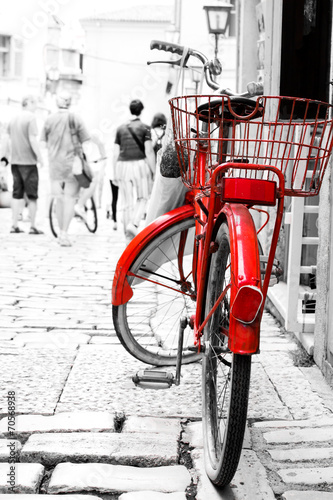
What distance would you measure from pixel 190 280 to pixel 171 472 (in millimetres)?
1393

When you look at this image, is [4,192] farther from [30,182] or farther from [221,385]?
[221,385]

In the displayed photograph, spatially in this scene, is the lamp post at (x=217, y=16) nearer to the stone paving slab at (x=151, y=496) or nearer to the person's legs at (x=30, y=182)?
the person's legs at (x=30, y=182)

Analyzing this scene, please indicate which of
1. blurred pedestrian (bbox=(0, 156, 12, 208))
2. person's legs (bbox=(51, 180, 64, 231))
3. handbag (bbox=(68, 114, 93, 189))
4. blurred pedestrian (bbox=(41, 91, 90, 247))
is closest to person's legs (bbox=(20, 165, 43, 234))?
person's legs (bbox=(51, 180, 64, 231))

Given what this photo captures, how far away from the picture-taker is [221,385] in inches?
122

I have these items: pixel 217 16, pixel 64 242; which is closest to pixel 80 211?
pixel 64 242

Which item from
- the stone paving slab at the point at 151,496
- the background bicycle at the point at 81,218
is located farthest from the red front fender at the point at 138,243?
the background bicycle at the point at 81,218

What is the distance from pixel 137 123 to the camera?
10352mm

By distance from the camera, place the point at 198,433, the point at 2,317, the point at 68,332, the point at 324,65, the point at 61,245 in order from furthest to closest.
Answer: the point at 61,245
the point at 2,317
the point at 68,332
the point at 324,65
the point at 198,433

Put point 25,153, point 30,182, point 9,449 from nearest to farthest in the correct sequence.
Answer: point 9,449, point 25,153, point 30,182

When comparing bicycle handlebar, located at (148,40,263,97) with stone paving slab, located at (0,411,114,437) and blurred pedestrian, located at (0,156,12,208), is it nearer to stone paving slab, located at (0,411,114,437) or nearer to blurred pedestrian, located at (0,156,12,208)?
stone paving slab, located at (0,411,114,437)

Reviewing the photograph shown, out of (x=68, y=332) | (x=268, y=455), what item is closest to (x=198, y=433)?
(x=268, y=455)

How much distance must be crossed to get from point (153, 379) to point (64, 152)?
681 cm

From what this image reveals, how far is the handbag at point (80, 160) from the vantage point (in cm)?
1013

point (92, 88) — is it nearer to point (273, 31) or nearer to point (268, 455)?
point (273, 31)
